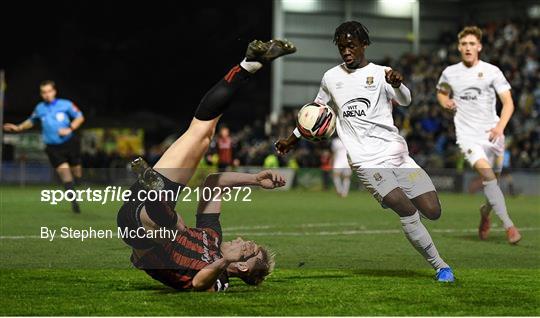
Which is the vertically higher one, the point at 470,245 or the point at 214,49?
the point at 214,49

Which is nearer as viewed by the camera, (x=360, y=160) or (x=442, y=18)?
(x=360, y=160)

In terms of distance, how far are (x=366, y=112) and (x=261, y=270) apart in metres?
1.83

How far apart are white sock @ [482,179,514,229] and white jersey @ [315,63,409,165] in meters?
3.71

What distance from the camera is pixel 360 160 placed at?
9.43m

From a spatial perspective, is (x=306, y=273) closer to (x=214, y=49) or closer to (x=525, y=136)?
(x=525, y=136)

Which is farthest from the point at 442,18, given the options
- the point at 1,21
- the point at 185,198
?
the point at 185,198

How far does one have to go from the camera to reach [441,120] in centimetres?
3409

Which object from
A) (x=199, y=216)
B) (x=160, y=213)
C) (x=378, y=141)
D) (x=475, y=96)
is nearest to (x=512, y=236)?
(x=475, y=96)

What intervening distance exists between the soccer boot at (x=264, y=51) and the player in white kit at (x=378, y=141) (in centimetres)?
73

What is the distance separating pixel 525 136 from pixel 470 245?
18676 millimetres

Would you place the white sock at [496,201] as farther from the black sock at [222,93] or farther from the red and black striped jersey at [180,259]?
the red and black striped jersey at [180,259]

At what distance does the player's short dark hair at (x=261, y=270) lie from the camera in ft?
28.0

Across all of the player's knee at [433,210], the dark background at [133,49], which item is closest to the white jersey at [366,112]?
the player's knee at [433,210]

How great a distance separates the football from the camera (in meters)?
9.15
